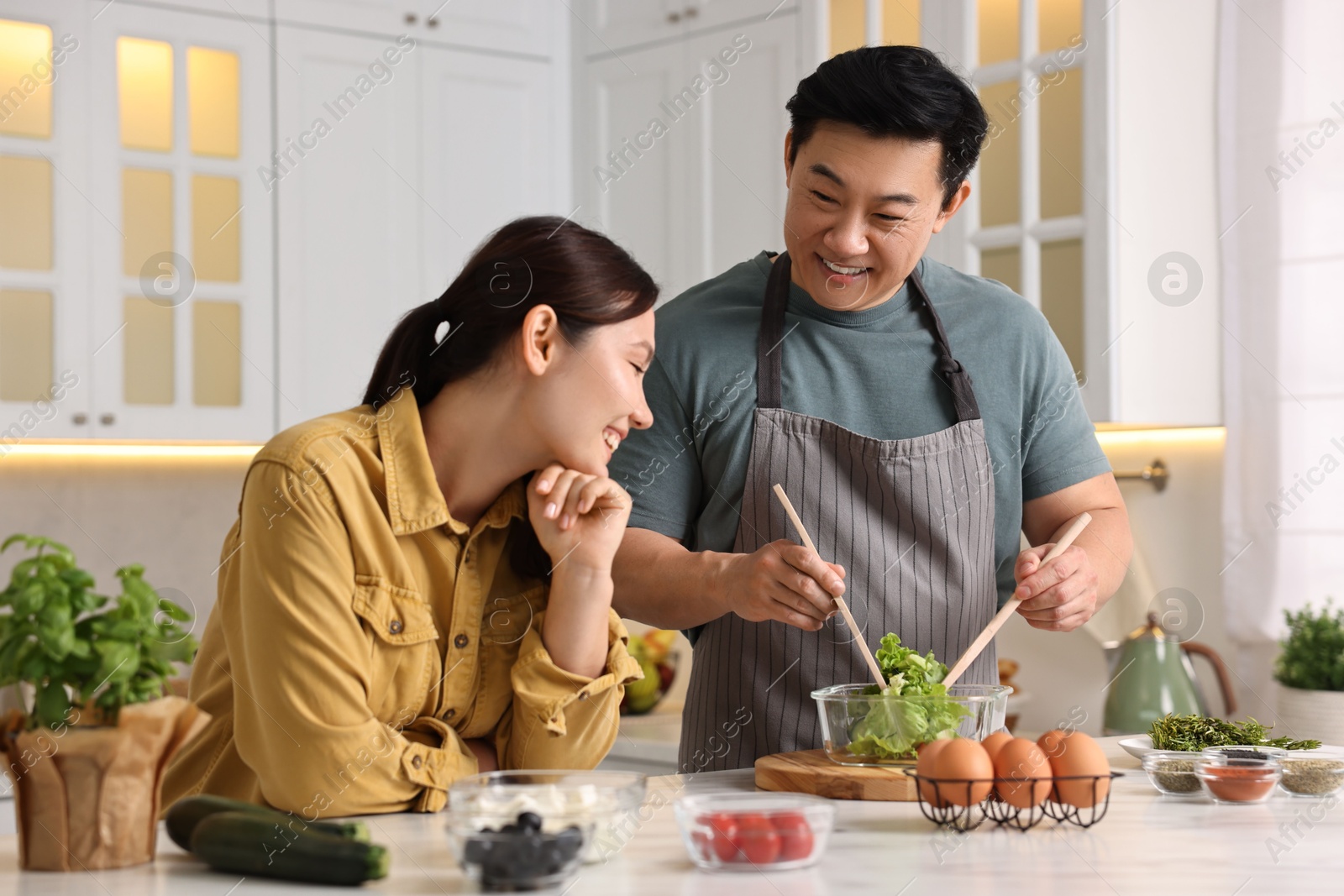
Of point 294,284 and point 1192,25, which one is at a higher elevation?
point 1192,25

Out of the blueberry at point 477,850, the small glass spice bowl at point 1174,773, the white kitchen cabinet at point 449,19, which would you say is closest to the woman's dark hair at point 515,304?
the blueberry at point 477,850

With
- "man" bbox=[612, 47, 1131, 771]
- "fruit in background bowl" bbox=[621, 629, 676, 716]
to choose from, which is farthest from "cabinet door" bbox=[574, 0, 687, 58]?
"man" bbox=[612, 47, 1131, 771]

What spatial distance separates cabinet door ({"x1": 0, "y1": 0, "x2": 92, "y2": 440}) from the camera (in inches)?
124

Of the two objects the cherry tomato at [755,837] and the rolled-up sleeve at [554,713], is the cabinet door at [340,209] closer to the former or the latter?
the rolled-up sleeve at [554,713]

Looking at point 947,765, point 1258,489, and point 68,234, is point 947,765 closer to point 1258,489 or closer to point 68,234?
point 1258,489

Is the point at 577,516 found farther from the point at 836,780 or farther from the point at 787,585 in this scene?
the point at 836,780

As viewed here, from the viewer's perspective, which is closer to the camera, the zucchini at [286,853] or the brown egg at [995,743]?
the zucchini at [286,853]

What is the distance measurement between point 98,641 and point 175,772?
0.52 m

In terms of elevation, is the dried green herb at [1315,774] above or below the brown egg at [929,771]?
below

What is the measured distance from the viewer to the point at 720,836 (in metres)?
1.09

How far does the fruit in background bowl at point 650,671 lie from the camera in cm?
358

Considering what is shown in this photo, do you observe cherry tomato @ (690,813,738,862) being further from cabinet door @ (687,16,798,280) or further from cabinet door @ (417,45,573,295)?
cabinet door @ (417,45,573,295)

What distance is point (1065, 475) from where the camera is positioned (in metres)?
1.96

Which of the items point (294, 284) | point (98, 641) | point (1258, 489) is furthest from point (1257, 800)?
point (294, 284)
